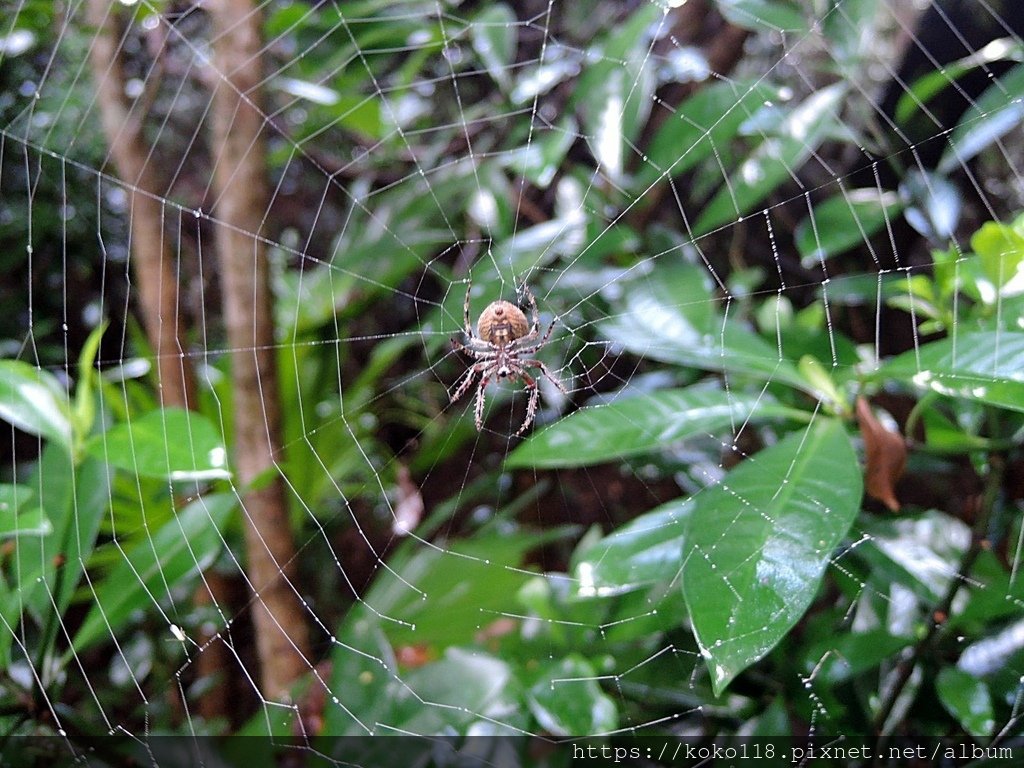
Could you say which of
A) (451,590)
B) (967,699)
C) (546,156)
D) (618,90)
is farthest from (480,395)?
(967,699)

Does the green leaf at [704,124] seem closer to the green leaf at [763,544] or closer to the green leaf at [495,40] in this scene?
the green leaf at [495,40]

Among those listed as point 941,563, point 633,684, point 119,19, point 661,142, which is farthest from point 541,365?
point 119,19

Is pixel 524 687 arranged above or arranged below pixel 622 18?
below

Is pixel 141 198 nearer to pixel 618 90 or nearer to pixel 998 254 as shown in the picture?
pixel 618 90

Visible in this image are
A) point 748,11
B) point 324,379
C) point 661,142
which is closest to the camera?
point 748,11

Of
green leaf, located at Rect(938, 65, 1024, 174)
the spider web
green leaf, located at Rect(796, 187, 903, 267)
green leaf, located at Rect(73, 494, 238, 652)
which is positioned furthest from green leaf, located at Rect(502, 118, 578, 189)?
green leaf, located at Rect(73, 494, 238, 652)

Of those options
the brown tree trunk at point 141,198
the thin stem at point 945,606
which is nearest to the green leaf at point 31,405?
the brown tree trunk at point 141,198

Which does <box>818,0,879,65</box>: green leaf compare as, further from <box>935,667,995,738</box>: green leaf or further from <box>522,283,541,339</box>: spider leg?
<box>935,667,995,738</box>: green leaf

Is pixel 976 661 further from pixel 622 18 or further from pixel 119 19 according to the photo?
pixel 119 19
